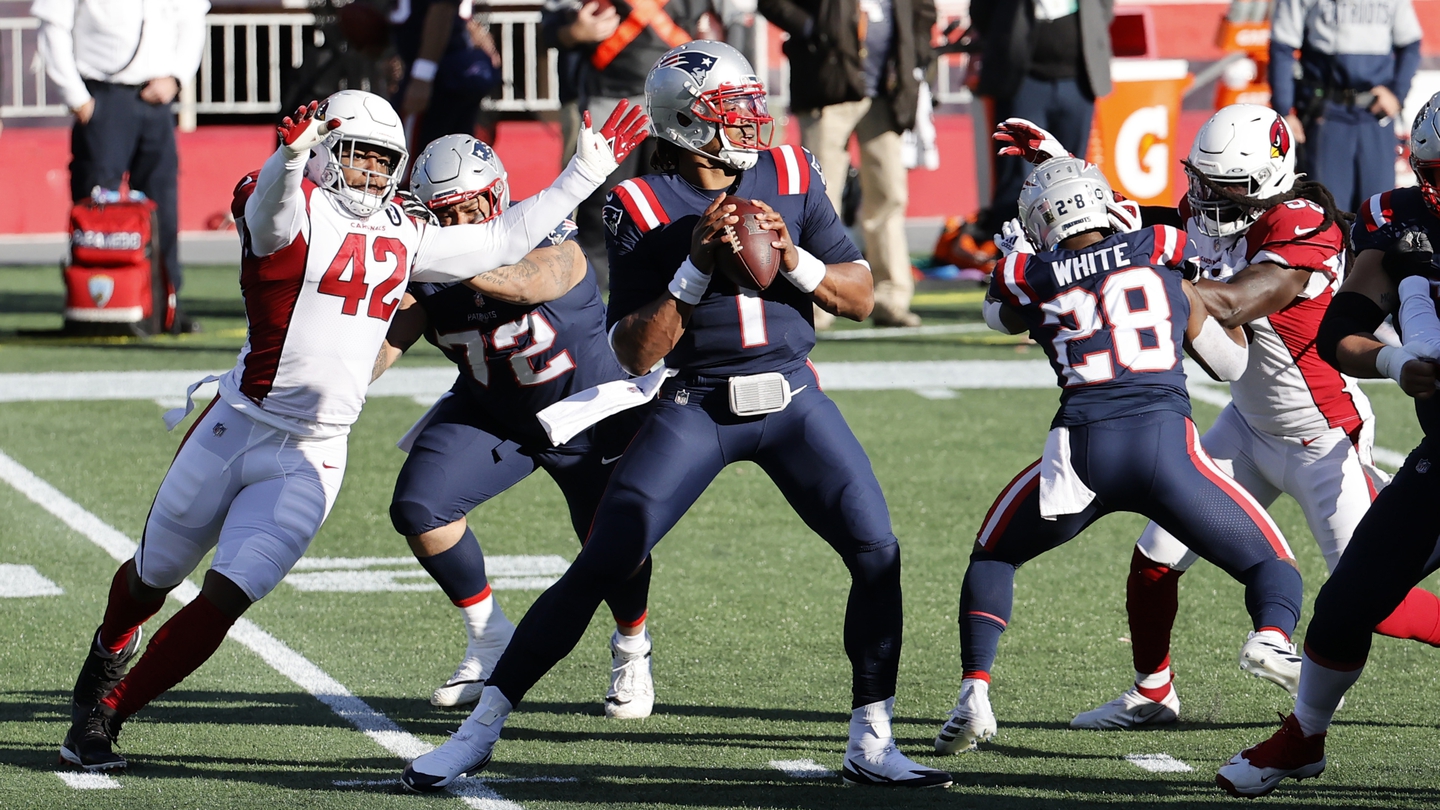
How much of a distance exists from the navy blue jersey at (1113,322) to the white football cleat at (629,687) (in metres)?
1.36

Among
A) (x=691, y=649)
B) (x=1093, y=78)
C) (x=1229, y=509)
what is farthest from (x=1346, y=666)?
(x=1093, y=78)

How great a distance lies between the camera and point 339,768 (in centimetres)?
489

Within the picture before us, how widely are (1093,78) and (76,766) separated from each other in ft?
28.1

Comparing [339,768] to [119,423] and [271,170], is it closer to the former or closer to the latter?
[271,170]

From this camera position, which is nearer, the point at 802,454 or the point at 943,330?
the point at 802,454

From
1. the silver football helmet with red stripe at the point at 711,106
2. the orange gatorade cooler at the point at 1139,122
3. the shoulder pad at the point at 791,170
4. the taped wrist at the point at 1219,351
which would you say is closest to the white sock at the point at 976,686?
the taped wrist at the point at 1219,351

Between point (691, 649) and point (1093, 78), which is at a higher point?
point (1093, 78)

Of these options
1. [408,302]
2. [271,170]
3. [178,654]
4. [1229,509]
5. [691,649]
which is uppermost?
[271,170]

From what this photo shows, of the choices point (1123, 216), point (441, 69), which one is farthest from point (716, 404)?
point (441, 69)

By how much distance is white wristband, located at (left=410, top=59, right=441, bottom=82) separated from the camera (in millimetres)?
12062

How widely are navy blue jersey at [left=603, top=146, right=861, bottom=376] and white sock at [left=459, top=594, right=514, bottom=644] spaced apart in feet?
3.86

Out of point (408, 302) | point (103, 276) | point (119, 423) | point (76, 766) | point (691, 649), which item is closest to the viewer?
point (76, 766)

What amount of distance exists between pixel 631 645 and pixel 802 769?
2.51 feet

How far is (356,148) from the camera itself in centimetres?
495
